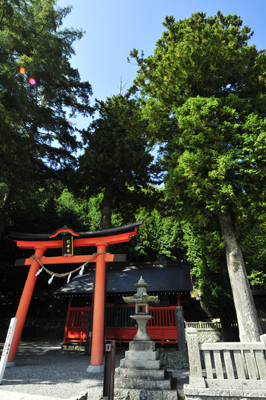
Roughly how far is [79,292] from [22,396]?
738cm

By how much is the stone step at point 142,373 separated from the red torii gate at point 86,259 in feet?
4.97

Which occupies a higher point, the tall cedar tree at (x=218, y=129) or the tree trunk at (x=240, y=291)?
the tall cedar tree at (x=218, y=129)

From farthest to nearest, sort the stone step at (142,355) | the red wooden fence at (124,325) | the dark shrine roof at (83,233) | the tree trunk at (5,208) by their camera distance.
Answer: the tree trunk at (5,208) < the red wooden fence at (124,325) < the dark shrine roof at (83,233) < the stone step at (142,355)

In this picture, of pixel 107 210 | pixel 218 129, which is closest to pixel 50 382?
pixel 107 210

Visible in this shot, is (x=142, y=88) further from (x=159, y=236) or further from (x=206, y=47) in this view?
(x=159, y=236)

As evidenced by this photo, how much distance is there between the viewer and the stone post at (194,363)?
11.1 feet

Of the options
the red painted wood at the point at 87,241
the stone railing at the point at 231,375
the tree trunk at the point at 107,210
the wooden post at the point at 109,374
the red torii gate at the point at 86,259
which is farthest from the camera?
the tree trunk at the point at 107,210

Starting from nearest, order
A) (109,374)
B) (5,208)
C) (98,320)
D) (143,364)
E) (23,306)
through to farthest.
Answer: (109,374) → (143,364) → (98,320) → (23,306) → (5,208)

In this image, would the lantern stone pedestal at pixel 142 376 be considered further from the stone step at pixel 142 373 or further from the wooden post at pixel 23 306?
the wooden post at pixel 23 306

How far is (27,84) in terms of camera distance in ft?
27.8

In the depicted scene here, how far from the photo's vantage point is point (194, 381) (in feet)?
11.1

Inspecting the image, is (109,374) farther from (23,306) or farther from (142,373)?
(23,306)

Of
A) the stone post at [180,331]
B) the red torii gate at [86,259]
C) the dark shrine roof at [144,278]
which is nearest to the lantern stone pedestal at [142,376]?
the red torii gate at [86,259]

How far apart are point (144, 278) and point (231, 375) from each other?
767 centimetres
